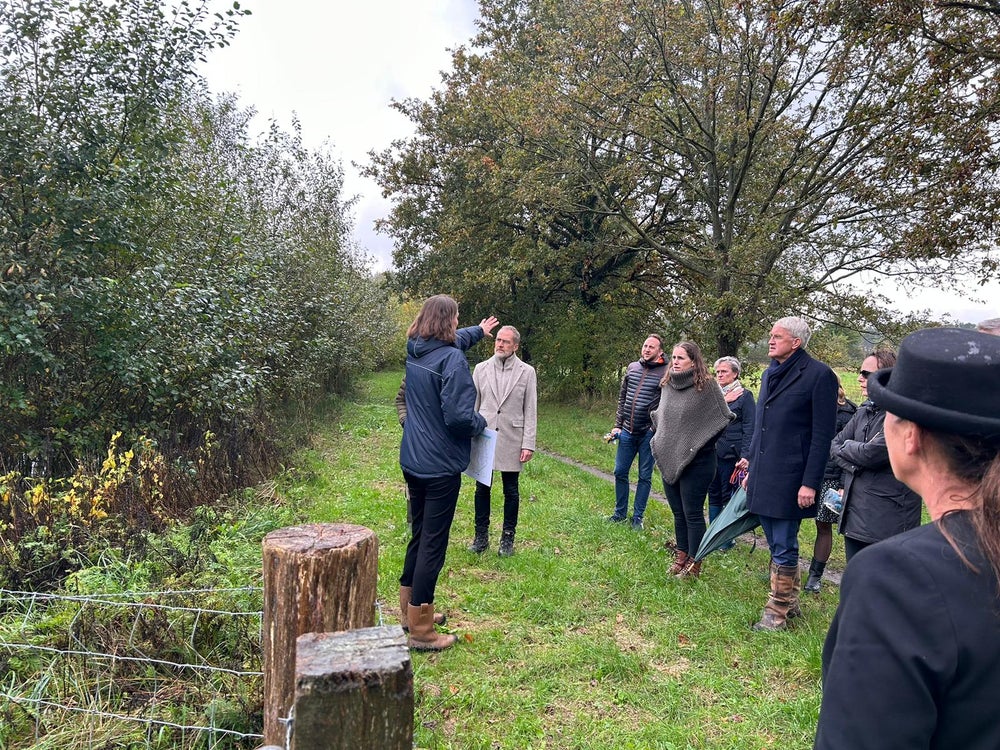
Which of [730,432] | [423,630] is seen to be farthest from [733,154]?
[423,630]

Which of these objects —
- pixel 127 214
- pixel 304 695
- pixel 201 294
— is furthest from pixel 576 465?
pixel 304 695

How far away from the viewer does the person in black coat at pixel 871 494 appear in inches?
143

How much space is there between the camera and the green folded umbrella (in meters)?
4.71

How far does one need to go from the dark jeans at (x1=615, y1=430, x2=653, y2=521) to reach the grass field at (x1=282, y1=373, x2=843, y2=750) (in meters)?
0.28

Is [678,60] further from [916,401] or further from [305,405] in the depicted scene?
[916,401]

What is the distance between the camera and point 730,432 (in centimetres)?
643

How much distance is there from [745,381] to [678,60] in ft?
21.6

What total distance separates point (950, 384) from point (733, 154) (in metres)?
12.9

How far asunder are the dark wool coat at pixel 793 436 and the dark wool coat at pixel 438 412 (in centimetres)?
212

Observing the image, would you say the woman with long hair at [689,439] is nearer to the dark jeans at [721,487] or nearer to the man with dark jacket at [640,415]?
the man with dark jacket at [640,415]

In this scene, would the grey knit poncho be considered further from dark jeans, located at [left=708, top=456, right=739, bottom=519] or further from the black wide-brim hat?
the black wide-brim hat

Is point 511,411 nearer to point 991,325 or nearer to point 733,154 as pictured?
point 991,325

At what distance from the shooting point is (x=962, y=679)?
1019 mm

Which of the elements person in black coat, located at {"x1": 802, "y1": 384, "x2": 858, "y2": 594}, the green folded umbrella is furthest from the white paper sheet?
person in black coat, located at {"x1": 802, "y1": 384, "x2": 858, "y2": 594}
